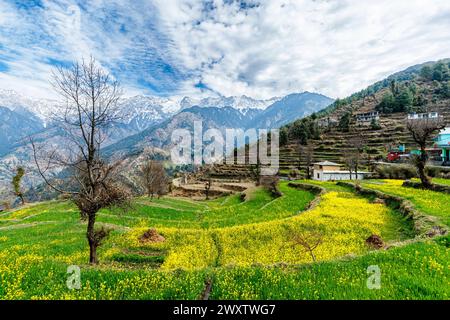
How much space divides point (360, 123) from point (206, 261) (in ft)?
445

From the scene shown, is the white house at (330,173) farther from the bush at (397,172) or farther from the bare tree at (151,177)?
the bare tree at (151,177)

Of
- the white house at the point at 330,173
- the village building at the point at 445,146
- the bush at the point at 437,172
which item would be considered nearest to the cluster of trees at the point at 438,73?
the village building at the point at 445,146

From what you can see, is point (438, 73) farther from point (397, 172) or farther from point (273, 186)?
point (273, 186)

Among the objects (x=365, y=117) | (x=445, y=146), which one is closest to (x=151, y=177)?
(x=445, y=146)

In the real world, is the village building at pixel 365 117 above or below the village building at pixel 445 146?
above

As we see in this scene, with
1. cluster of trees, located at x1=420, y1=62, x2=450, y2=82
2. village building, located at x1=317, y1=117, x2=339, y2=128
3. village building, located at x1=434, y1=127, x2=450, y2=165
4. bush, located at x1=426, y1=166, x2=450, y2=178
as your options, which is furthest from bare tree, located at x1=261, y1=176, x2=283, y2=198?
cluster of trees, located at x1=420, y1=62, x2=450, y2=82

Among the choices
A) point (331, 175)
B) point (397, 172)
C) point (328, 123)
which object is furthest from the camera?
point (328, 123)

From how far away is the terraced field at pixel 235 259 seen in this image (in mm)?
7250

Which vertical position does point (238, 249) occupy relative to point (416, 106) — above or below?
below

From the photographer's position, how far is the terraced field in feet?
23.8

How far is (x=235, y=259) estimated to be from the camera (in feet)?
50.6
